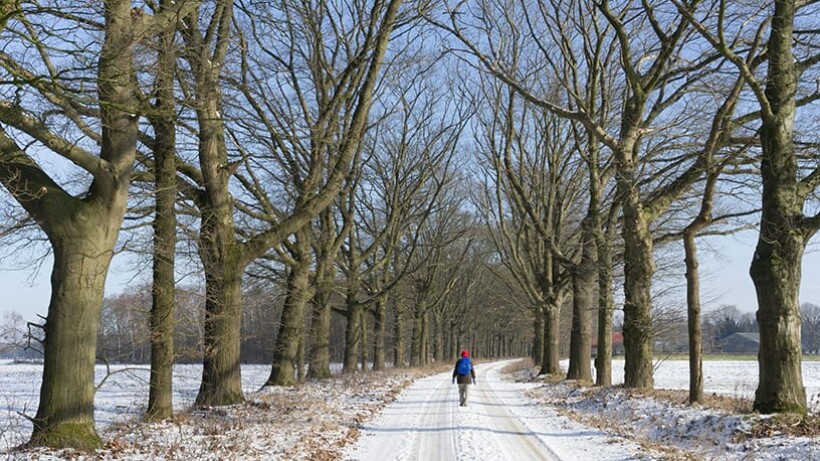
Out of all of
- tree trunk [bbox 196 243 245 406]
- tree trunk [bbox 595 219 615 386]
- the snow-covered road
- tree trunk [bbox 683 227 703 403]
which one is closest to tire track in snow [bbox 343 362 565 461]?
the snow-covered road

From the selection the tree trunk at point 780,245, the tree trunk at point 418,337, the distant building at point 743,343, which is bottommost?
the distant building at point 743,343

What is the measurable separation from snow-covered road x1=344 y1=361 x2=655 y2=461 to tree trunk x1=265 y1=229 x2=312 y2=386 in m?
A: 4.66

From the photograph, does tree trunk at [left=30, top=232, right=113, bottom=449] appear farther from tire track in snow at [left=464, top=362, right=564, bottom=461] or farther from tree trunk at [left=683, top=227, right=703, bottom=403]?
tree trunk at [left=683, top=227, right=703, bottom=403]

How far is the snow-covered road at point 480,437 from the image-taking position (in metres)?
9.34

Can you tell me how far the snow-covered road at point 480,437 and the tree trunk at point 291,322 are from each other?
4.66 metres

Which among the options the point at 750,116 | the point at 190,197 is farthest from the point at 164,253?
the point at 750,116

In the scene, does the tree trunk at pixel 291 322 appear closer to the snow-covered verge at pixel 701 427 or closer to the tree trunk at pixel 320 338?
the tree trunk at pixel 320 338

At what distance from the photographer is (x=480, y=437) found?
1092 centimetres

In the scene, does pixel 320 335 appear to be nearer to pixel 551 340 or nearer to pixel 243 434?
pixel 551 340

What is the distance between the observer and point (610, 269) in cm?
1986

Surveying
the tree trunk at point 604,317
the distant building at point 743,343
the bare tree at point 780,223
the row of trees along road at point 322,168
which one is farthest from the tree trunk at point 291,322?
the distant building at point 743,343

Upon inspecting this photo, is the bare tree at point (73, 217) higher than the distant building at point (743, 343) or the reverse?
higher

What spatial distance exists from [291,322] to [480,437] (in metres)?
10.2

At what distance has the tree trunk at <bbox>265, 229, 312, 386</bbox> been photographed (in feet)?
65.5
